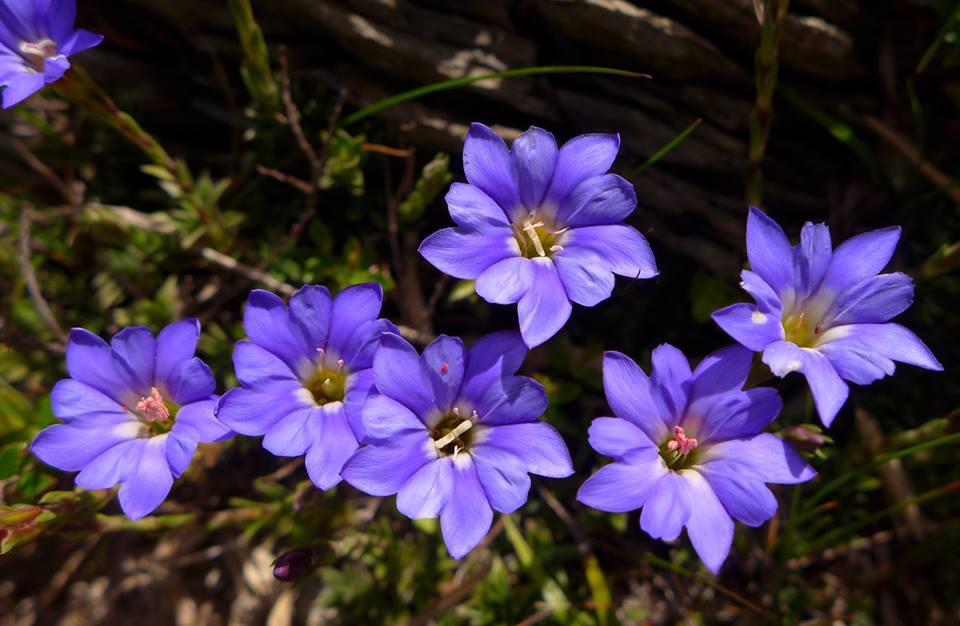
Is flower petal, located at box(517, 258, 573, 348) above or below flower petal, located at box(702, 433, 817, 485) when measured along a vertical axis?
above

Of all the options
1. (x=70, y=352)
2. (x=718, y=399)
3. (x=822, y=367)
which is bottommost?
(x=70, y=352)

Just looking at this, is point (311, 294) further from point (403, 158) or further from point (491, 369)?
point (403, 158)

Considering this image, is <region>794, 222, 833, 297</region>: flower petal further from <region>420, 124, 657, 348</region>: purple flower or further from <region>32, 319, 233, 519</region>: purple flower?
<region>32, 319, 233, 519</region>: purple flower

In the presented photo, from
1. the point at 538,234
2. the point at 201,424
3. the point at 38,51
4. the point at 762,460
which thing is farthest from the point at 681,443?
the point at 38,51

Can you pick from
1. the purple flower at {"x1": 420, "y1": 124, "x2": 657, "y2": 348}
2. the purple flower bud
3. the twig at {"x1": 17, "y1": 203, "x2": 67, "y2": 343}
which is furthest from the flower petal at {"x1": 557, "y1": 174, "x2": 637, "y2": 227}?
the twig at {"x1": 17, "y1": 203, "x2": 67, "y2": 343}

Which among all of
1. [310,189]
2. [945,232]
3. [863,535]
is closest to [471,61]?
[310,189]

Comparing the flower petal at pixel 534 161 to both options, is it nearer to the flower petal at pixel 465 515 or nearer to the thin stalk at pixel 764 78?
the thin stalk at pixel 764 78
